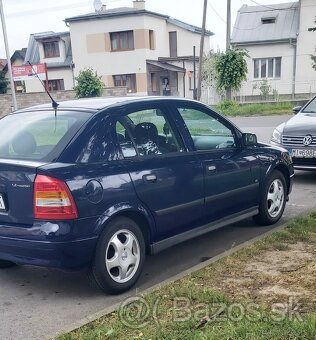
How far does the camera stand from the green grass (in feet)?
80.5

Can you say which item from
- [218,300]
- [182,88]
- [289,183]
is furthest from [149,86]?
[218,300]

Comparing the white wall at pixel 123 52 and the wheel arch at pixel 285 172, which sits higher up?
the white wall at pixel 123 52

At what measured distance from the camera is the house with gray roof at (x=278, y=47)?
104ft

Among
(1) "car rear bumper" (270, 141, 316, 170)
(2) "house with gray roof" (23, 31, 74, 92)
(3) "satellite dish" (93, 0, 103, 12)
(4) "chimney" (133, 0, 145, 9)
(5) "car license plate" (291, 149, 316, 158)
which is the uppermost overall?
(3) "satellite dish" (93, 0, 103, 12)

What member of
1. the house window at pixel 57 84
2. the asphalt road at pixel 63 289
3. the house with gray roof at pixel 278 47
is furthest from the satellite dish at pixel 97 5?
the asphalt road at pixel 63 289

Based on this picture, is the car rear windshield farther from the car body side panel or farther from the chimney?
the chimney

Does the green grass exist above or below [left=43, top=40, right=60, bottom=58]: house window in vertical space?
below

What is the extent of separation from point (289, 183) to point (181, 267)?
221 centimetres

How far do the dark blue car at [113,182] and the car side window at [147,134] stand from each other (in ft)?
0.03

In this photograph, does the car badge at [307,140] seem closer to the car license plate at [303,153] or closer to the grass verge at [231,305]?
the car license plate at [303,153]

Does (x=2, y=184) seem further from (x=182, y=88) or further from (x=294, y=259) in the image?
(x=182, y=88)

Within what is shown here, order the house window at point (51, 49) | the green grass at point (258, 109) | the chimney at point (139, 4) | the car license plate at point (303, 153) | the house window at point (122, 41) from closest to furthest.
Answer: the car license plate at point (303, 153) < the green grass at point (258, 109) < the house window at point (122, 41) < the chimney at point (139, 4) < the house window at point (51, 49)

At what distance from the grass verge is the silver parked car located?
3557 mm

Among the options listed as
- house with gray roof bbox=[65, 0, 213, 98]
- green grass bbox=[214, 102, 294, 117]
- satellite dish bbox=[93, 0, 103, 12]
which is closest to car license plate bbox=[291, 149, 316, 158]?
green grass bbox=[214, 102, 294, 117]
